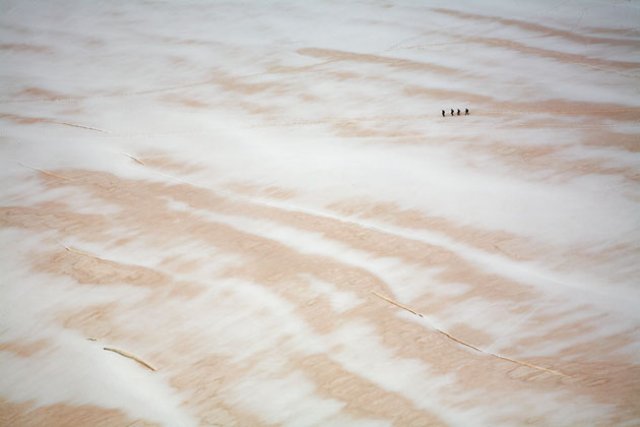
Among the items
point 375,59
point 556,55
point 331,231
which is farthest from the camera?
point 375,59

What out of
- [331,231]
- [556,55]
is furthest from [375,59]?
[331,231]

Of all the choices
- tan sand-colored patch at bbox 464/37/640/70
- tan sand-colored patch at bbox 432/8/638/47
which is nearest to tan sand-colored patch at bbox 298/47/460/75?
tan sand-colored patch at bbox 464/37/640/70

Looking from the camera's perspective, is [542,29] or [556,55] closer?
[556,55]

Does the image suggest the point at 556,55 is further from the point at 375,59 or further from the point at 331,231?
the point at 331,231

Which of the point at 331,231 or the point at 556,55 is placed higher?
the point at 556,55

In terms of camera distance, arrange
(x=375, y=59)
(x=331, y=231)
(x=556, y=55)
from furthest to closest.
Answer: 1. (x=375, y=59)
2. (x=556, y=55)
3. (x=331, y=231)

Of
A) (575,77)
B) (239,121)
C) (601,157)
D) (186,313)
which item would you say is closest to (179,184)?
(239,121)

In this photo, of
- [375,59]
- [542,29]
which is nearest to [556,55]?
[542,29]

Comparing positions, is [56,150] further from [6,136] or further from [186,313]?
[186,313]
